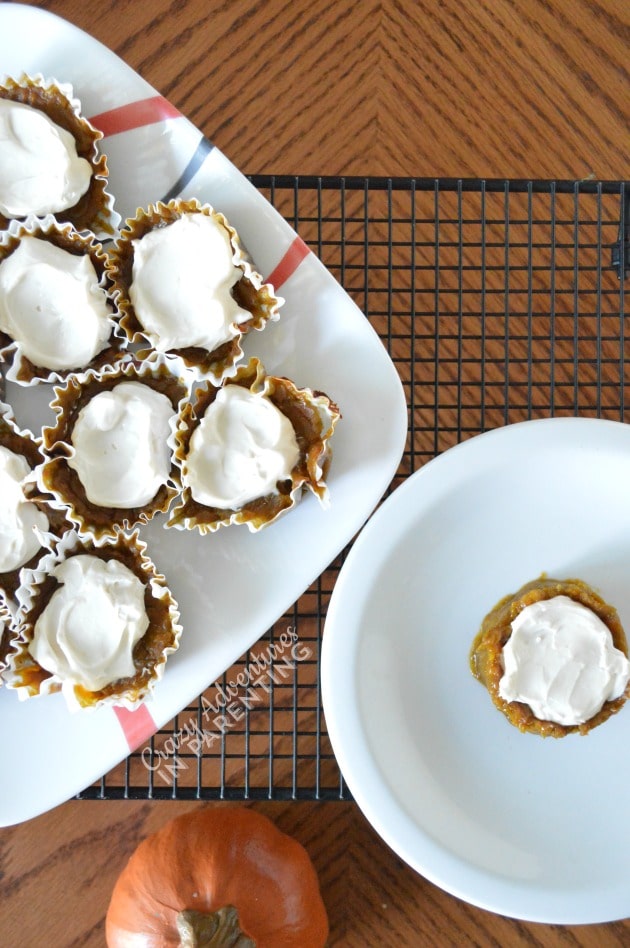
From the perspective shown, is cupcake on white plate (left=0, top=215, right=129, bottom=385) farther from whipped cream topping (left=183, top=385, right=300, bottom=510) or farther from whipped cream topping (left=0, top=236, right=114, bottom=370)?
whipped cream topping (left=183, top=385, right=300, bottom=510)

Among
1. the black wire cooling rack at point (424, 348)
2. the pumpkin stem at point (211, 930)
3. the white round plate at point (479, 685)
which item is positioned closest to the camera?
the white round plate at point (479, 685)

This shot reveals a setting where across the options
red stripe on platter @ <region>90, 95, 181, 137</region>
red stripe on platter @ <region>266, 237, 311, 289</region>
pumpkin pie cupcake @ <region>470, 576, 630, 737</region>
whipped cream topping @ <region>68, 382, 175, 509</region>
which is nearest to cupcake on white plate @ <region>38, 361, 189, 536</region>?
whipped cream topping @ <region>68, 382, 175, 509</region>

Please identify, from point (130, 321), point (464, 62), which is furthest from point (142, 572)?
point (464, 62)

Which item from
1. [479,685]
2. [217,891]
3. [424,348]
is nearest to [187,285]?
[424,348]

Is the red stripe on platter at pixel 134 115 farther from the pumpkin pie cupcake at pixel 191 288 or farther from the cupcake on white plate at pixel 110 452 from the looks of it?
the cupcake on white plate at pixel 110 452

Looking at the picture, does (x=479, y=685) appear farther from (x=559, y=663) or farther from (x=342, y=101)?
(x=342, y=101)

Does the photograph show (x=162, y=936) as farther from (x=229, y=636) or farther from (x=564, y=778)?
(x=564, y=778)

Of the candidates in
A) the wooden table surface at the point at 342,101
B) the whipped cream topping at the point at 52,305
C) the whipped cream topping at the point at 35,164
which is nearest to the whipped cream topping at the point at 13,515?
the whipped cream topping at the point at 52,305
